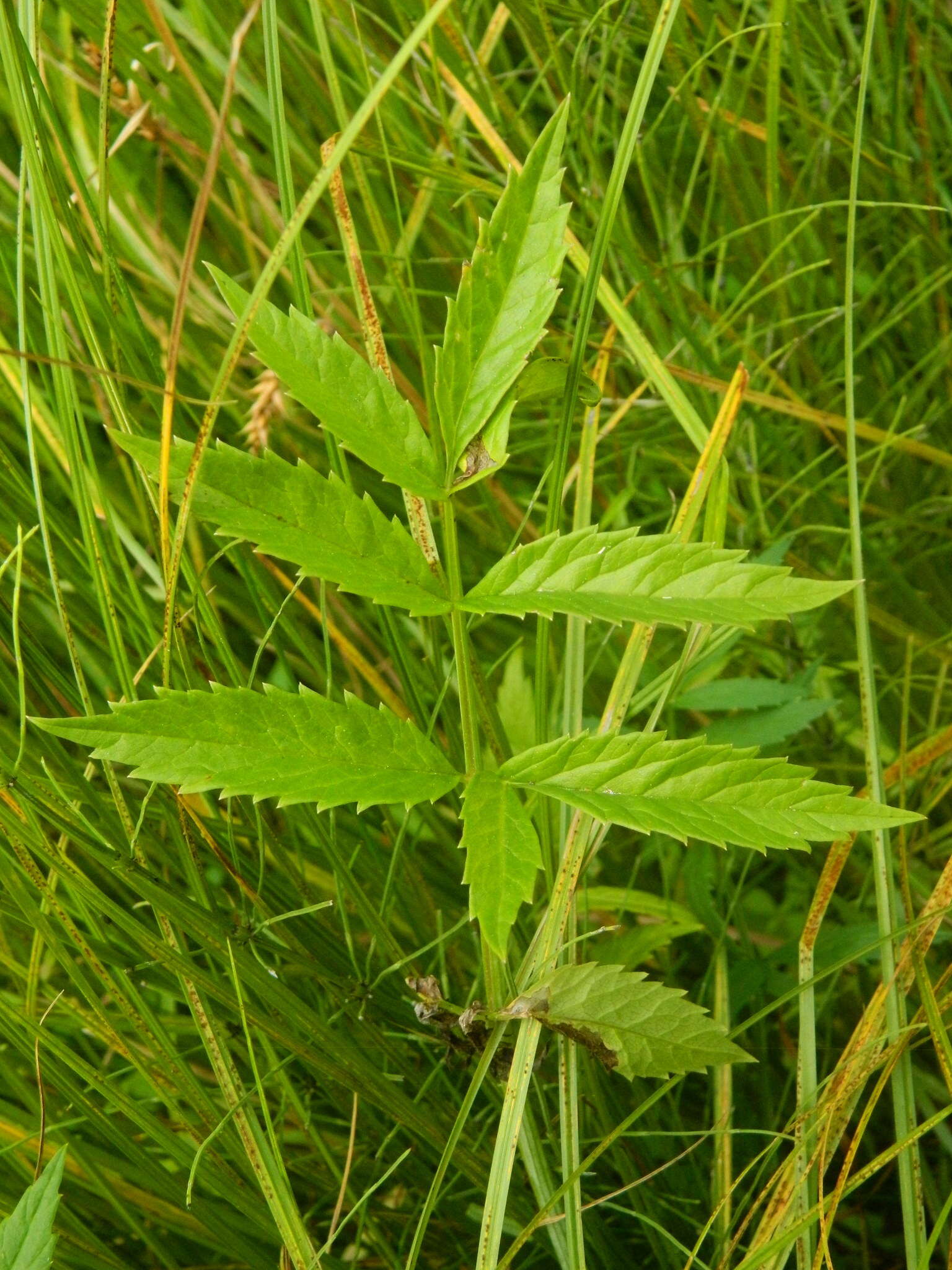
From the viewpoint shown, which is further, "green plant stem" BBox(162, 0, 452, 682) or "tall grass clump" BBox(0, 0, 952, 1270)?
"tall grass clump" BBox(0, 0, 952, 1270)

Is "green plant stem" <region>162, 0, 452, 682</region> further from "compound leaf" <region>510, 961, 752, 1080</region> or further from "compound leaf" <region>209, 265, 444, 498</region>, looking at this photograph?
"compound leaf" <region>510, 961, 752, 1080</region>

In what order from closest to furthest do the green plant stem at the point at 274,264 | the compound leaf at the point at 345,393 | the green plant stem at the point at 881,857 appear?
the green plant stem at the point at 274,264, the compound leaf at the point at 345,393, the green plant stem at the point at 881,857

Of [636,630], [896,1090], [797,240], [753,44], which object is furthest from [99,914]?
[753,44]

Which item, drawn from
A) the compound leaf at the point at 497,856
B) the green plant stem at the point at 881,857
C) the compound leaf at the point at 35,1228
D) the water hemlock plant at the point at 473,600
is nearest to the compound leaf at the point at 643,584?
the water hemlock plant at the point at 473,600

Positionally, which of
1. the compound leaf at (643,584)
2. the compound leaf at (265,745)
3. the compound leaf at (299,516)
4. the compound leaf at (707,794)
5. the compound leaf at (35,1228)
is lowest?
the compound leaf at (35,1228)

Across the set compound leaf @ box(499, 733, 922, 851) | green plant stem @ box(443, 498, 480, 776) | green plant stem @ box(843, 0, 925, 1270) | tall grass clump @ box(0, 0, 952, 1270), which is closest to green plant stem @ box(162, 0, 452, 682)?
tall grass clump @ box(0, 0, 952, 1270)

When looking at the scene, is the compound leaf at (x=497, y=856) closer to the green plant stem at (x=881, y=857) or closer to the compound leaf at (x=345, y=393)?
the compound leaf at (x=345, y=393)

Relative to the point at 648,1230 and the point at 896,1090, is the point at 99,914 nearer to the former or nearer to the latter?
the point at 648,1230
